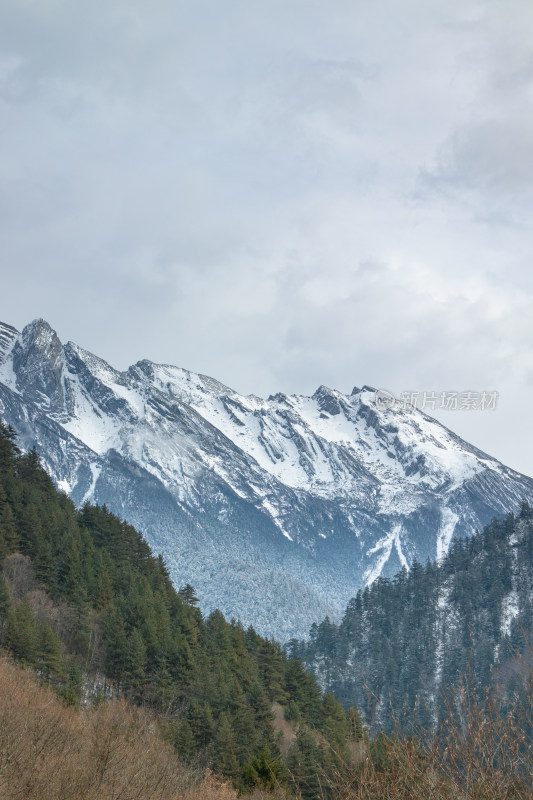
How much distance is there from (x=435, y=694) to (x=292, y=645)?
151 ft

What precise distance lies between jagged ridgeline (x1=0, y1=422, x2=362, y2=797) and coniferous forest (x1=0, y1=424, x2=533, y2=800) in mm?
202

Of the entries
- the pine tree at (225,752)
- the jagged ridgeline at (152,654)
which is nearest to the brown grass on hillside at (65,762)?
the jagged ridgeline at (152,654)

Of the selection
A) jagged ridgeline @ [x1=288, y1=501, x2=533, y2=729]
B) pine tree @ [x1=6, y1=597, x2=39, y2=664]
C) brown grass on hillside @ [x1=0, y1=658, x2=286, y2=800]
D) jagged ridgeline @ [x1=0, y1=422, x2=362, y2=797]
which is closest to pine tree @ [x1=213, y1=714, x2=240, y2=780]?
jagged ridgeline @ [x1=0, y1=422, x2=362, y2=797]

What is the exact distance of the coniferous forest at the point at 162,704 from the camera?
15.4 m

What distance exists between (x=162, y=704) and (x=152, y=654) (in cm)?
668

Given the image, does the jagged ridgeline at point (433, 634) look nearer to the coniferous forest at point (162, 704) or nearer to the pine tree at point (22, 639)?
the coniferous forest at point (162, 704)

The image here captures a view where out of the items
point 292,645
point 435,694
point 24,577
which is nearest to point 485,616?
point 435,694

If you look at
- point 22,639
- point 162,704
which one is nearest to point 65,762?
point 22,639

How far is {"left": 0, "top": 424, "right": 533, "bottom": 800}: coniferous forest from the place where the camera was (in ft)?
50.4

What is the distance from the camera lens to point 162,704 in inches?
2805

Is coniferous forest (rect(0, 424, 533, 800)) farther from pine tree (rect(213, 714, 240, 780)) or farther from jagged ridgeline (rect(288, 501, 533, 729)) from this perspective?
jagged ridgeline (rect(288, 501, 533, 729))

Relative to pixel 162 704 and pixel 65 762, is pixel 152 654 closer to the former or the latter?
pixel 162 704

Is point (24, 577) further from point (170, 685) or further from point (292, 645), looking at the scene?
point (292, 645)

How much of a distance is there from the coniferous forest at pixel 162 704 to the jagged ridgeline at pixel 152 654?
202mm
